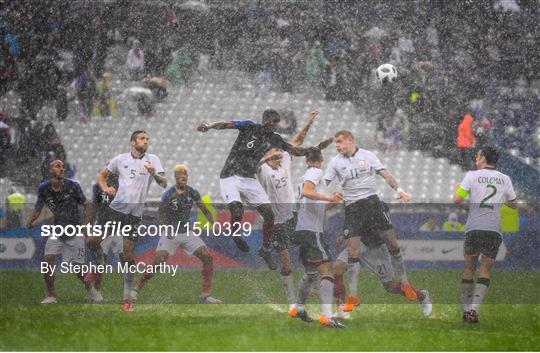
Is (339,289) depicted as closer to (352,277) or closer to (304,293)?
(352,277)

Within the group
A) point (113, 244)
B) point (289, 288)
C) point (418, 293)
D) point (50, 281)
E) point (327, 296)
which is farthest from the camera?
point (113, 244)

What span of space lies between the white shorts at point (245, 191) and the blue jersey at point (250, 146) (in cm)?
7

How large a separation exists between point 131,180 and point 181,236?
0.93 metres

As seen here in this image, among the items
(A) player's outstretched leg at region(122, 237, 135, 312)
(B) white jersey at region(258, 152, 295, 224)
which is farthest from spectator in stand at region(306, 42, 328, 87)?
(A) player's outstretched leg at region(122, 237, 135, 312)

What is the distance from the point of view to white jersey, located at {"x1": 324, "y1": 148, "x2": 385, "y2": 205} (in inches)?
445

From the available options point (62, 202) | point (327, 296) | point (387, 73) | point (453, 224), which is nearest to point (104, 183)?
point (62, 202)

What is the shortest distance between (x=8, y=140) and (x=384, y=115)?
7961 mm

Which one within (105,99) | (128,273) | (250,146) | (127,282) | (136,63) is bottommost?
(127,282)

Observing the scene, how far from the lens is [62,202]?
12.5 meters

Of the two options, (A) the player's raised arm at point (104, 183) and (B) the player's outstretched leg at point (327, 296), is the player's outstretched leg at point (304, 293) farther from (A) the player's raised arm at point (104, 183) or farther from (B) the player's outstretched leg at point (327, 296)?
(A) the player's raised arm at point (104, 183)

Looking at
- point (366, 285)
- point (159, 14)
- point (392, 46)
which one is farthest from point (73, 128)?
point (366, 285)

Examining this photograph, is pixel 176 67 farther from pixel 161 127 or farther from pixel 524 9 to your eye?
pixel 524 9

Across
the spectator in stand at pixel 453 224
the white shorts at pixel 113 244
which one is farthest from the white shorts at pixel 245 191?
the spectator in stand at pixel 453 224

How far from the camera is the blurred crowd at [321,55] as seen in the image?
73.9ft
